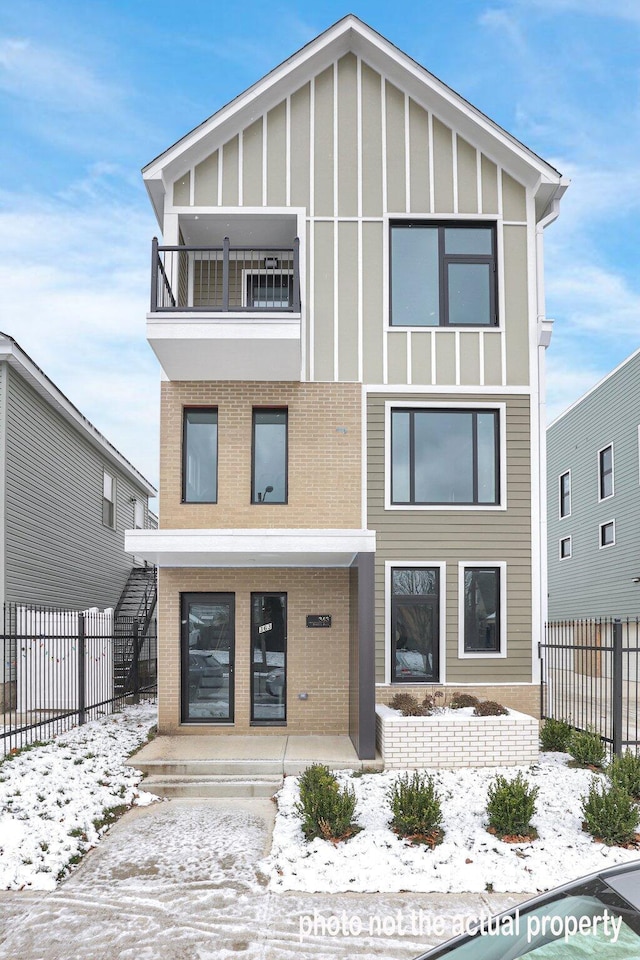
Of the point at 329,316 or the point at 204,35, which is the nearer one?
the point at 329,316

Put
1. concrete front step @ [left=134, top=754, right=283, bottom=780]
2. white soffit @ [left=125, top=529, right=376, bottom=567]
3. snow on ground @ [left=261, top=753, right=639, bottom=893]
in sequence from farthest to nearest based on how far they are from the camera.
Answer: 1. white soffit @ [left=125, top=529, right=376, bottom=567]
2. concrete front step @ [left=134, top=754, right=283, bottom=780]
3. snow on ground @ [left=261, top=753, right=639, bottom=893]

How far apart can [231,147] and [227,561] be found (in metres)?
6.76

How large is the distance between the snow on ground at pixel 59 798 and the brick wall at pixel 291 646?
1.10 m

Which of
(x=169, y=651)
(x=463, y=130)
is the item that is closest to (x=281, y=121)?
(x=463, y=130)

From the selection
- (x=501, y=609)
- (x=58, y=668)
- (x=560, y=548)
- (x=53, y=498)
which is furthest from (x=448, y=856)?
(x=560, y=548)

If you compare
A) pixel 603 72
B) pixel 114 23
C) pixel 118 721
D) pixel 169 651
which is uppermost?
pixel 603 72

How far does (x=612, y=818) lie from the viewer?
290 inches

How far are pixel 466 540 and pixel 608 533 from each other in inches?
548

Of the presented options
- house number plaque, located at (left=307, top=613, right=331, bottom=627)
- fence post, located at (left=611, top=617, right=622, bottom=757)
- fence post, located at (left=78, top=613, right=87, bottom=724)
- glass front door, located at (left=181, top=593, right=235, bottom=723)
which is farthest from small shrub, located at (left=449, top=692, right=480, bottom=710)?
fence post, located at (left=78, top=613, right=87, bottom=724)

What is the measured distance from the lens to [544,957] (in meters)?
2.48

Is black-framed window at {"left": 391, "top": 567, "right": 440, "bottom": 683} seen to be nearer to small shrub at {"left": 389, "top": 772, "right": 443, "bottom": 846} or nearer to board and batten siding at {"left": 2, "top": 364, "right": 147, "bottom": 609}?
small shrub at {"left": 389, "top": 772, "right": 443, "bottom": 846}

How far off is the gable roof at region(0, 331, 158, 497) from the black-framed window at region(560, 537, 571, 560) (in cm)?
1549

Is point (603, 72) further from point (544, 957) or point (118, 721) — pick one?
point (544, 957)

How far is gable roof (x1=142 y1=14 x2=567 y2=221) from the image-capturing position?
12.6 metres
